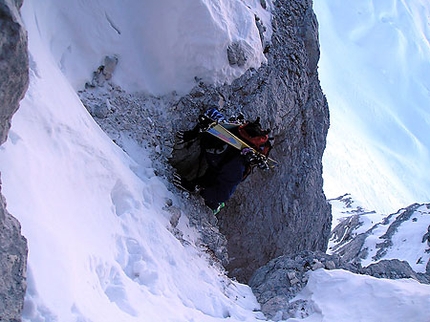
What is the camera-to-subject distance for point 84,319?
3.25 meters

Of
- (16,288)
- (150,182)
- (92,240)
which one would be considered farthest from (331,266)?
(16,288)

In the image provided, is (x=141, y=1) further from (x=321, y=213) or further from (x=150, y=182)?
(x=321, y=213)

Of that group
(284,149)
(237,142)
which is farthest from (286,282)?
(284,149)

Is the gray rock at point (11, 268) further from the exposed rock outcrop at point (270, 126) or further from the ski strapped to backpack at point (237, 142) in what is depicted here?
the ski strapped to backpack at point (237, 142)

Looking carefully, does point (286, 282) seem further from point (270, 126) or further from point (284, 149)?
point (284, 149)

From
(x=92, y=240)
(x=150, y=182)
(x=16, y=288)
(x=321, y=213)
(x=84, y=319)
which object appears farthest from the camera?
(x=321, y=213)

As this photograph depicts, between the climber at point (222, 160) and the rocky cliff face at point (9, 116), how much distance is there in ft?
13.9

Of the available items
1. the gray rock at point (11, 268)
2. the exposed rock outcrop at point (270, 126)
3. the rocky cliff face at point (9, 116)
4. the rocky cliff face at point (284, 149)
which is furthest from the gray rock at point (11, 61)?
the rocky cliff face at point (284, 149)

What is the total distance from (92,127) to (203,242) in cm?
238

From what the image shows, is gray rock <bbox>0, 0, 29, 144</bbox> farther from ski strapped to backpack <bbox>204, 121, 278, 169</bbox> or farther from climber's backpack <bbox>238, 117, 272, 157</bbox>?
climber's backpack <bbox>238, 117, 272, 157</bbox>

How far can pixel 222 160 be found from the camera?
22.9 ft

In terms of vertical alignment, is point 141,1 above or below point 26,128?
above

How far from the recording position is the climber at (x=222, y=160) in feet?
22.6

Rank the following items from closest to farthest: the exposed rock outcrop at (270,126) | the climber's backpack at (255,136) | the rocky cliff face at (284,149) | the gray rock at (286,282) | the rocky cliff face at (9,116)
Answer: the rocky cliff face at (9,116), the gray rock at (286,282), the climber's backpack at (255,136), the exposed rock outcrop at (270,126), the rocky cliff face at (284,149)
